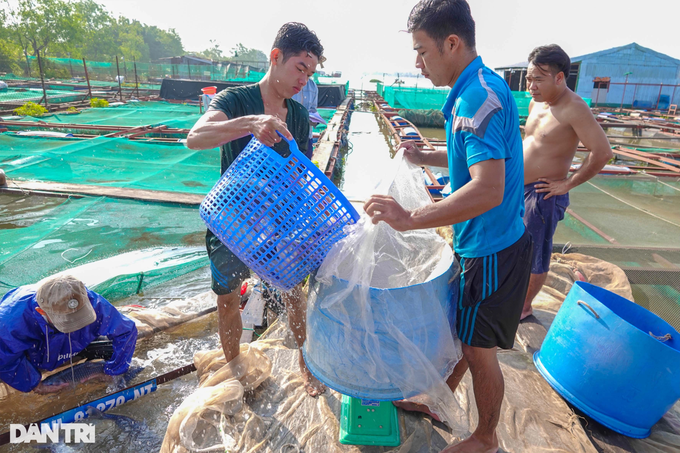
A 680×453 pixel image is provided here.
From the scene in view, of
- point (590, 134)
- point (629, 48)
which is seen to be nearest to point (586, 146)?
point (590, 134)

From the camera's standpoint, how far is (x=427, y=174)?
20.0ft

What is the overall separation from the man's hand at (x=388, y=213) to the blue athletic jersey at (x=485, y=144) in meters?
0.30

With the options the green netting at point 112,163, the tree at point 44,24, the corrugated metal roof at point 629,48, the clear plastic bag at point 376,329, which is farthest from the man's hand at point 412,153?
the tree at point 44,24

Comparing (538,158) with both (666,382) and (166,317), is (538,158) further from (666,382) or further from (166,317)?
(166,317)

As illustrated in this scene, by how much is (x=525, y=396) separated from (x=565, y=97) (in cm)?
200

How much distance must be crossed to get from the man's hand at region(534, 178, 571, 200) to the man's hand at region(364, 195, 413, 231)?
1.81 m

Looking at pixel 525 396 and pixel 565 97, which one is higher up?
pixel 565 97

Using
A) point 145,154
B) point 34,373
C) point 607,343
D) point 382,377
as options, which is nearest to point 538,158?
point 607,343

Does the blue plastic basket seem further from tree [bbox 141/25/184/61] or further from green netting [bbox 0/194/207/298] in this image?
tree [bbox 141/25/184/61]

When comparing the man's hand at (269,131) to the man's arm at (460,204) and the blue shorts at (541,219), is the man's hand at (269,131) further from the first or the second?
the blue shorts at (541,219)

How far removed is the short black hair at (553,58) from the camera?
8.39 feet

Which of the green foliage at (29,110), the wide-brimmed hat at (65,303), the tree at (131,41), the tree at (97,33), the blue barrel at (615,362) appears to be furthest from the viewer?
the tree at (131,41)

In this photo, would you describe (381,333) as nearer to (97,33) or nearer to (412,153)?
(412,153)

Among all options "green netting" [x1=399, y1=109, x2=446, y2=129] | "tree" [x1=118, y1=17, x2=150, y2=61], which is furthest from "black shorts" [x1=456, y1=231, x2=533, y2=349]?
"tree" [x1=118, y1=17, x2=150, y2=61]
